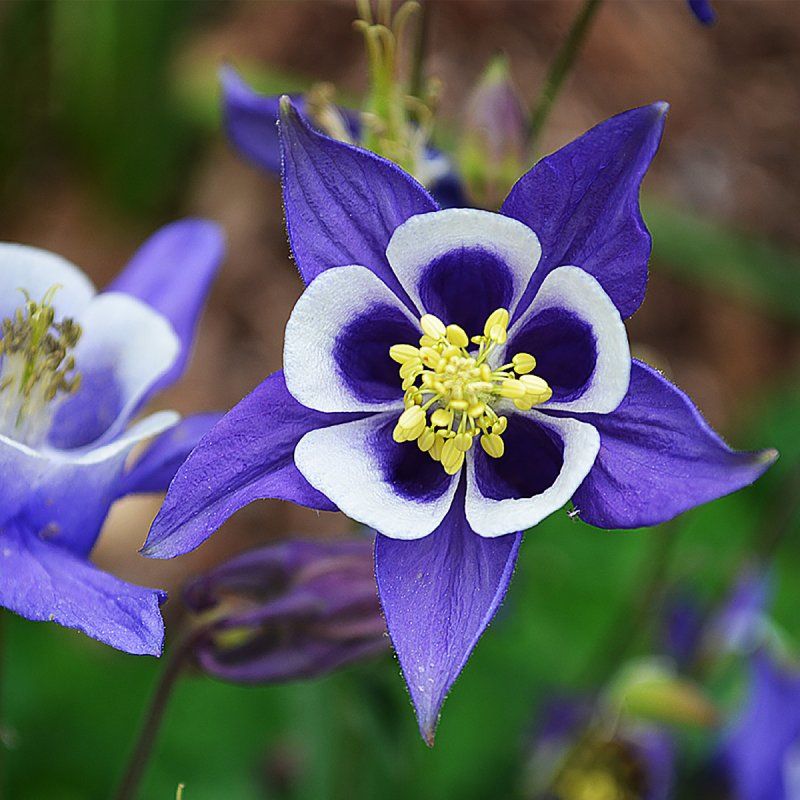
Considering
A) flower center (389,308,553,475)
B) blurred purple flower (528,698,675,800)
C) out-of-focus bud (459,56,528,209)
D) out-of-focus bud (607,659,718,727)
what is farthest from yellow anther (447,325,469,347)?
blurred purple flower (528,698,675,800)

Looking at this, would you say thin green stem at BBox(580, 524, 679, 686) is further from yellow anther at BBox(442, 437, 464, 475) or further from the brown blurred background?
the brown blurred background

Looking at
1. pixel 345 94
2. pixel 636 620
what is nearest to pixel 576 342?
pixel 636 620

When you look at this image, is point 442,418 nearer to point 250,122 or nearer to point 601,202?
point 601,202

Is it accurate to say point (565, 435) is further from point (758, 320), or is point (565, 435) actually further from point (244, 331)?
point (758, 320)

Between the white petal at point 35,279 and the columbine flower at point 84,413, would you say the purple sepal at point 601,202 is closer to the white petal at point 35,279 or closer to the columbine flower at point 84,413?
the columbine flower at point 84,413

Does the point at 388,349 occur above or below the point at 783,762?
above

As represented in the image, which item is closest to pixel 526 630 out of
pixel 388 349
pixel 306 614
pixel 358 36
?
pixel 306 614

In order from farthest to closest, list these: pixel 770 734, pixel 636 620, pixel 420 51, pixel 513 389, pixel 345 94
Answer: pixel 345 94 → pixel 636 620 → pixel 770 734 → pixel 420 51 → pixel 513 389
